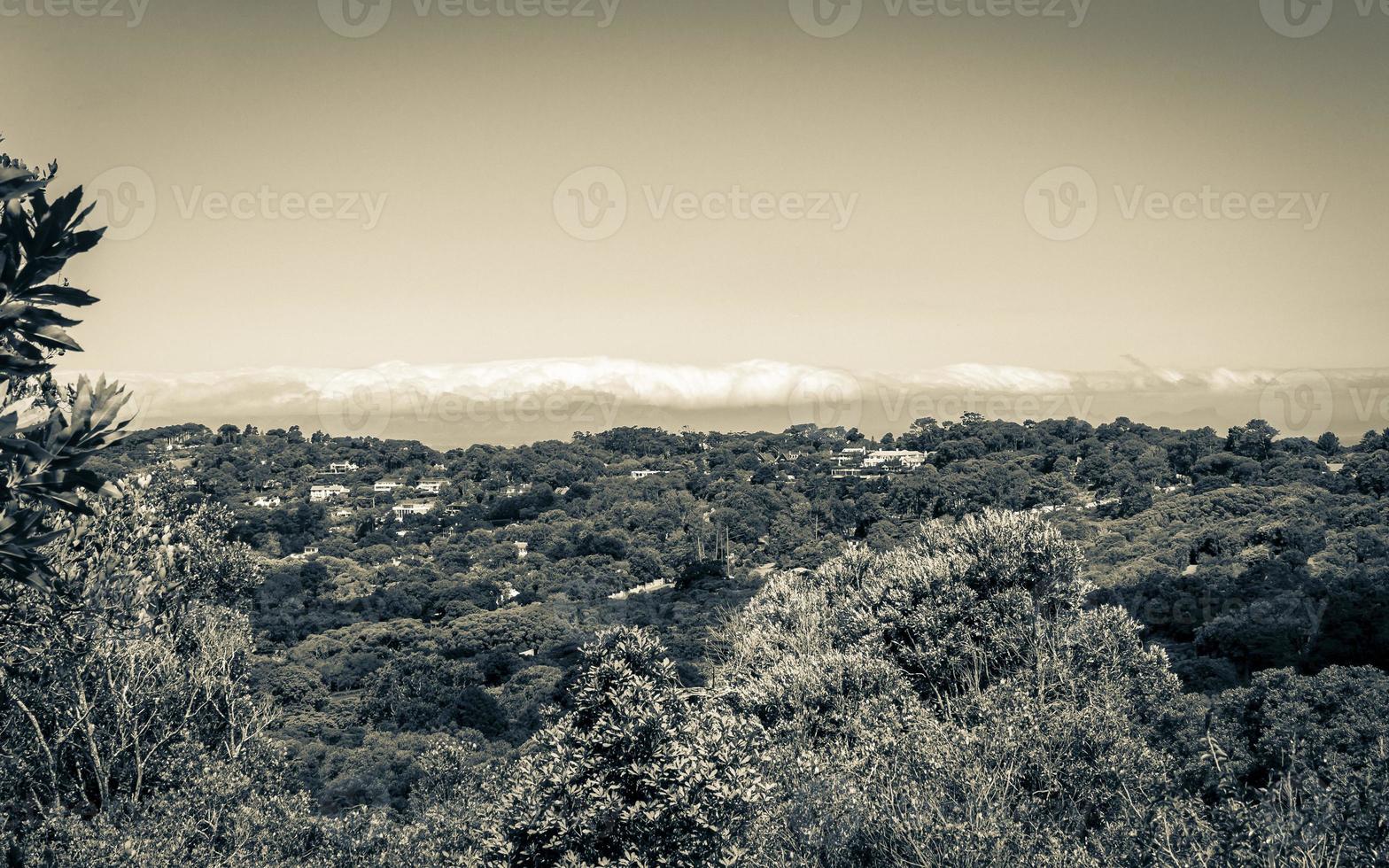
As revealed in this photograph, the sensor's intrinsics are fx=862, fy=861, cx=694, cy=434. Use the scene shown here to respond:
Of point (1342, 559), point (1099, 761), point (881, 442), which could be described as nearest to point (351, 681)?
point (1099, 761)

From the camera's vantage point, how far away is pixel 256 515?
334 feet

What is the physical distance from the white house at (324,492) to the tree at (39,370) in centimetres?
12310

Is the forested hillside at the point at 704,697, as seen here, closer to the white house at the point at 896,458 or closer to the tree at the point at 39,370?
the tree at the point at 39,370

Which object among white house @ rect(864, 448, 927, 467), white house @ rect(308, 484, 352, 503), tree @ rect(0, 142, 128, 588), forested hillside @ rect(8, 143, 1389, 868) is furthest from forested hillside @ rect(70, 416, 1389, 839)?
tree @ rect(0, 142, 128, 588)

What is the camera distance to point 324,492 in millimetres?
123688

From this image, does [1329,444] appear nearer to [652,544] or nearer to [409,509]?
[652,544]

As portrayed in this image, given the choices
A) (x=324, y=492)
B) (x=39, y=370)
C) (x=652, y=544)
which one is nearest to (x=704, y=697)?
(x=39, y=370)

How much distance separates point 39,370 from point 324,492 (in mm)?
129046

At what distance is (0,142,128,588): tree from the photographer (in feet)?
14.3

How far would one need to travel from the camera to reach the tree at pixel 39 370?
172 inches

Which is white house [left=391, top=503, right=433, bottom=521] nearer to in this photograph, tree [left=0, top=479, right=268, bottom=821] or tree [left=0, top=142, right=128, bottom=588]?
tree [left=0, top=479, right=268, bottom=821]

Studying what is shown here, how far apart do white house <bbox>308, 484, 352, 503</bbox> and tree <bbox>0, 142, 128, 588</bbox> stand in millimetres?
123095

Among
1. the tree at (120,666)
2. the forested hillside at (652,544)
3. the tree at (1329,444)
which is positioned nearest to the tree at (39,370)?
the tree at (120,666)

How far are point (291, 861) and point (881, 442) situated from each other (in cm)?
14927
